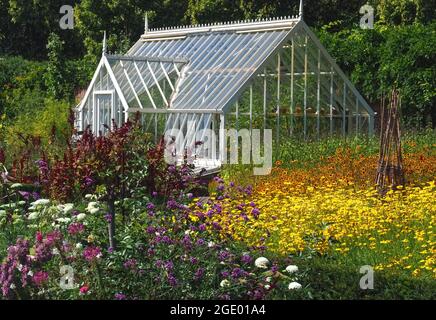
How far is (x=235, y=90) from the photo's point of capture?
657 inches

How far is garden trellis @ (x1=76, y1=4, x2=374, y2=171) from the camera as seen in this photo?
17000mm

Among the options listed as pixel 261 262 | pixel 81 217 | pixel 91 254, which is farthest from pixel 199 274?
pixel 81 217

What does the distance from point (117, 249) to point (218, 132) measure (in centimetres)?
907

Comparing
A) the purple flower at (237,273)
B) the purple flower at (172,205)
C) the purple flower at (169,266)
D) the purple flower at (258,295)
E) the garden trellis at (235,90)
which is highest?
the garden trellis at (235,90)

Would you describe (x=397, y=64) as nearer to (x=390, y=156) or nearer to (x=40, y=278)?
(x=390, y=156)

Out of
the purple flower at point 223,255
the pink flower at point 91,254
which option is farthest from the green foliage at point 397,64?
the pink flower at point 91,254

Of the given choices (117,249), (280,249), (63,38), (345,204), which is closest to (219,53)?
(345,204)

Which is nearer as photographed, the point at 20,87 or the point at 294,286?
the point at 294,286

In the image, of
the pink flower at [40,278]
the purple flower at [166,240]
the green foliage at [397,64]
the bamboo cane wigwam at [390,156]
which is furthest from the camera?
the green foliage at [397,64]

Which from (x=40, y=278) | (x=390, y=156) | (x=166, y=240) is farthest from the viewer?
(x=390, y=156)

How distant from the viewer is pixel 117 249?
25.9 feet

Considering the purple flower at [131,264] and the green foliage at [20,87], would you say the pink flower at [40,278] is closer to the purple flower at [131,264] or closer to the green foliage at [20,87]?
the purple flower at [131,264]

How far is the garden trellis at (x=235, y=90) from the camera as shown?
17.0m

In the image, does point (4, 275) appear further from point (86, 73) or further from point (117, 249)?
point (86, 73)
